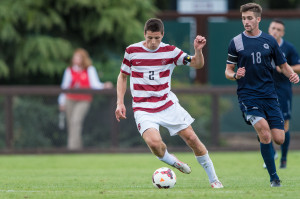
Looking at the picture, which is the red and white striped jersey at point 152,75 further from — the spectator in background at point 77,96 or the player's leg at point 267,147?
the spectator in background at point 77,96

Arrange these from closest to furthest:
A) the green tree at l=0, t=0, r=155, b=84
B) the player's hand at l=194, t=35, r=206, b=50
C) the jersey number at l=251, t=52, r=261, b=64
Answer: the player's hand at l=194, t=35, r=206, b=50
the jersey number at l=251, t=52, r=261, b=64
the green tree at l=0, t=0, r=155, b=84

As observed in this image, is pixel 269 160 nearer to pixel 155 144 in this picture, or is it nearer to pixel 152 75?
pixel 155 144

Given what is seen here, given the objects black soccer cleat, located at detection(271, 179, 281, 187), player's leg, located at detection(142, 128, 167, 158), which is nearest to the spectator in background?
player's leg, located at detection(142, 128, 167, 158)

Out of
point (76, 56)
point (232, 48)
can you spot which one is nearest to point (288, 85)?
point (232, 48)

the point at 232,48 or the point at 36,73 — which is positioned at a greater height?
the point at 232,48

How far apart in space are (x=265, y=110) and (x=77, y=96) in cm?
809

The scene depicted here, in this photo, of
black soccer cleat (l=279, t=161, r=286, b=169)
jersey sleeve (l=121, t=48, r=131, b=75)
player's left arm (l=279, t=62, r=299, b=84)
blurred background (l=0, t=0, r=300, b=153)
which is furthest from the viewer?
blurred background (l=0, t=0, r=300, b=153)

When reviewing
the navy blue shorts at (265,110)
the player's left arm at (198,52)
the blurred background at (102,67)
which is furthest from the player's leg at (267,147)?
the blurred background at (102,67)

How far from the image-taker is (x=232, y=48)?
899 cm

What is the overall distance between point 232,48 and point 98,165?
5.36 meters

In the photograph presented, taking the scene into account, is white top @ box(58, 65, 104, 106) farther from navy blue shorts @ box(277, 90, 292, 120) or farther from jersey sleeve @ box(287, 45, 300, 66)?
jersey sleeve @ box(287, 45, 300, 66)

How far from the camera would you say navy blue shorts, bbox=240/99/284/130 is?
28.9 ft

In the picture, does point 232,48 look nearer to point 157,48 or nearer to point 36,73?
point 157,48

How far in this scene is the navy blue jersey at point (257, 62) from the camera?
8.82 meters
